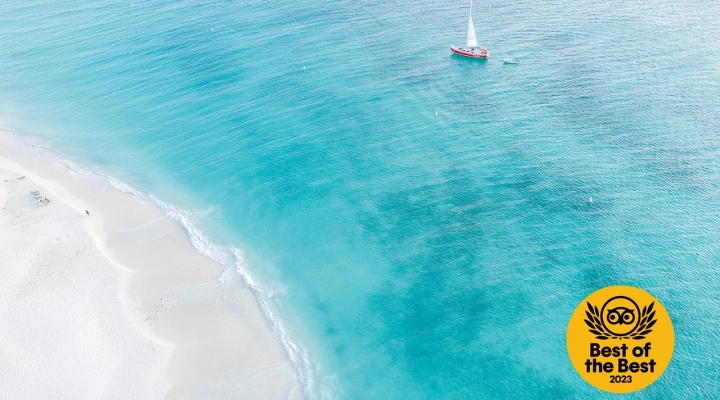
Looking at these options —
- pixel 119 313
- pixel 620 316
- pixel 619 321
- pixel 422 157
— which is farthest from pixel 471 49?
pixel 119 313

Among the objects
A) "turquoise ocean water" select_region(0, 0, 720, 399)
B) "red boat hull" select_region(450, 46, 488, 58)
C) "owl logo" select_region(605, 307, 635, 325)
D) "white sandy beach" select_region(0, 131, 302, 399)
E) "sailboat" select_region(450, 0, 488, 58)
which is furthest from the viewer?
"sailboat" select_region(450, 0, 488, 58)

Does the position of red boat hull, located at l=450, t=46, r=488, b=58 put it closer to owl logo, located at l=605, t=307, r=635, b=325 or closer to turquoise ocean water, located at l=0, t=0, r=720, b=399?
turquoise ocean water, located at l=0, t=0, r=720, b=399

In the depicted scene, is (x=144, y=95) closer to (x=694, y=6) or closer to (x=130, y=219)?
(x=130, y=219)

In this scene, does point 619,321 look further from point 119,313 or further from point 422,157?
point 119,313

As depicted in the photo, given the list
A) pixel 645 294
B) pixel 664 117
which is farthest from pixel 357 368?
pixel 664 117

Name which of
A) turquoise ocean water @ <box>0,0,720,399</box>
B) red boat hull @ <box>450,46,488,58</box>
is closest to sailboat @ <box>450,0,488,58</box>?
red boat hull @ <box>450,46,488,58</box>

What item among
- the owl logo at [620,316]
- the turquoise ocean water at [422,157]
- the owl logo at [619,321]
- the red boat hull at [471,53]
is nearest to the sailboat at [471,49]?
the red boat hull at [471,53]
